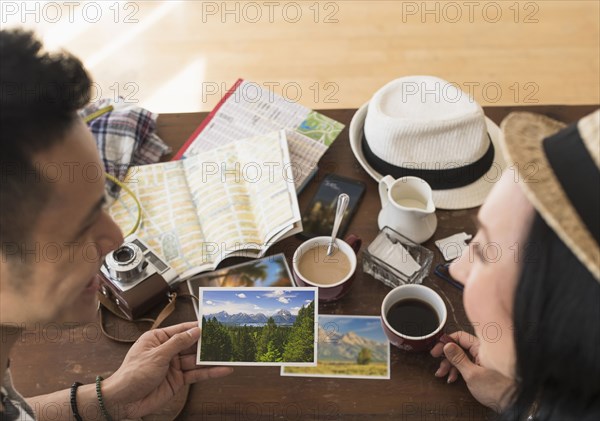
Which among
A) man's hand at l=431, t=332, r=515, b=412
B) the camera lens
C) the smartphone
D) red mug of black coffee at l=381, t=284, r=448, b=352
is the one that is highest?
the camera lens

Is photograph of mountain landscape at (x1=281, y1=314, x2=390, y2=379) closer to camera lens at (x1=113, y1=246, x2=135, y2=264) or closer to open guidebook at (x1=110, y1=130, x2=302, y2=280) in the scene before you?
open guidebook at (x1=110, y1=130, x2=302, y2=280)

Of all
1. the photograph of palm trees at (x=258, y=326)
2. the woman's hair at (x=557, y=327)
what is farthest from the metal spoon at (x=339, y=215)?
the woman's hair at (x=557, y=327)

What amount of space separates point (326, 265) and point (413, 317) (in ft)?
0.65

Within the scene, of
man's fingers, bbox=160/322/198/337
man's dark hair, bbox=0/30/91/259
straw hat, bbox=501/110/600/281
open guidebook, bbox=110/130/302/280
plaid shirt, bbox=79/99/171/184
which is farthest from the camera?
plaid shirt, bbox=79/99/171/184

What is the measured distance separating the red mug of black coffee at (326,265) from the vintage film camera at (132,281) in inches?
10.7

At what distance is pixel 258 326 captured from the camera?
1.18 m

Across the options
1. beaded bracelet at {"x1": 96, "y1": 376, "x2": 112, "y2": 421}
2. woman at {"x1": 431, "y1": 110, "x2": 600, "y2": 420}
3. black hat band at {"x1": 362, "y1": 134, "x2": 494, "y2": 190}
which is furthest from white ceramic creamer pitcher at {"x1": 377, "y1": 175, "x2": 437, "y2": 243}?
beaded bracelet at {"x1": 96, "y1": 376, "x2": 112, "y2": 421}

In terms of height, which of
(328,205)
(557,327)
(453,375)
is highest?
(557,327)

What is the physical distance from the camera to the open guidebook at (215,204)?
1.32m

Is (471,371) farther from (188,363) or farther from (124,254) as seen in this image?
(124,254)

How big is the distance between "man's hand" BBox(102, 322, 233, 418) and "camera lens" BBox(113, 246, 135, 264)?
15cm

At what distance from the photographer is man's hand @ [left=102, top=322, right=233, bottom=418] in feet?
3.70

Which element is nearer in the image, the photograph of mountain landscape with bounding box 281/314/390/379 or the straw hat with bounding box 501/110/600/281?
the straw hat with bounding box 501/110/600/281

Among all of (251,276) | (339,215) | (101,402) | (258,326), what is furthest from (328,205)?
(101,402)
